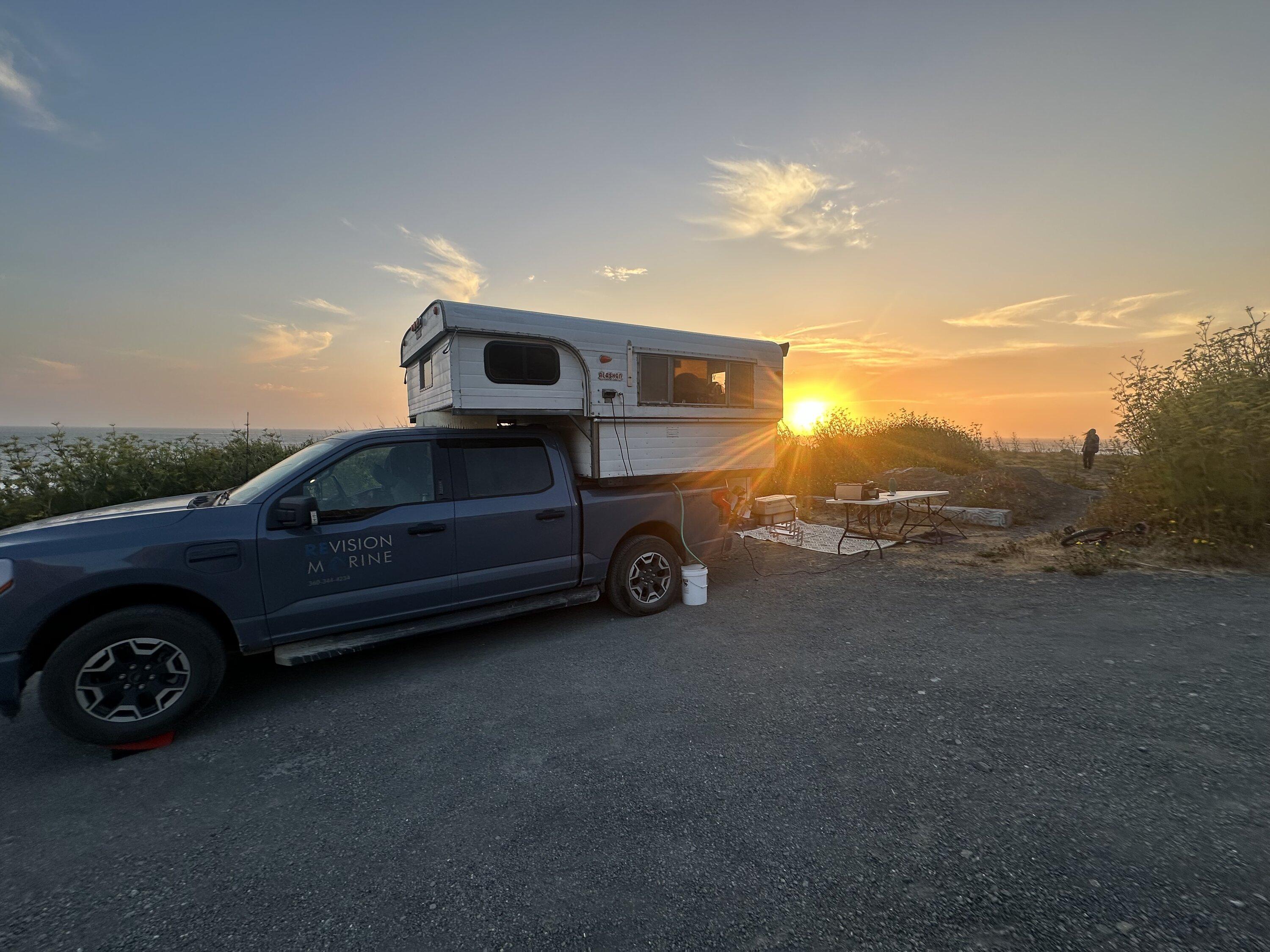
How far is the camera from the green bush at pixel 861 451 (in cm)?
1329

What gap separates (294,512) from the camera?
12.1ft

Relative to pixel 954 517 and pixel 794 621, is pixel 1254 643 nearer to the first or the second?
pixel 794 621

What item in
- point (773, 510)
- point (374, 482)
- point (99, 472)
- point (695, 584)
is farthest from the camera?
point (773, 510)

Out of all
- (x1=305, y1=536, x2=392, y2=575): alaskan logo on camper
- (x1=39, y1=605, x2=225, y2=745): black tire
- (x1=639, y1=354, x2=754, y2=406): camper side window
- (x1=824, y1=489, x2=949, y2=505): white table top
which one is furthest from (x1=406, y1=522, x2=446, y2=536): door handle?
(x1=824, y1=489, x2=949, y2=505): white table top

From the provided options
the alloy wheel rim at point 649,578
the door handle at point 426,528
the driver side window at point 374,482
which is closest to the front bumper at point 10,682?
the driver side window at point 374,482

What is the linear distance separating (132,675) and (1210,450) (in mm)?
11220

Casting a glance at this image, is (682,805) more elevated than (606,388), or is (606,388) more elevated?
(606,388)

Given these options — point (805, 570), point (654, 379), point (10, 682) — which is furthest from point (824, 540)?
point (10, 682)

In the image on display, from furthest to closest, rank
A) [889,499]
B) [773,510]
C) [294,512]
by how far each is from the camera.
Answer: [889,499]
[773,510]
[294,512]

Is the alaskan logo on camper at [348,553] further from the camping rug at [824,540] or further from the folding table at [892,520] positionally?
the folding table at [892,520]

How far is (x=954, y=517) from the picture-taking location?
34.2 ft

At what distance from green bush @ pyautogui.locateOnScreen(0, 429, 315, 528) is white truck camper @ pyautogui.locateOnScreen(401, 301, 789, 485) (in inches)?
138

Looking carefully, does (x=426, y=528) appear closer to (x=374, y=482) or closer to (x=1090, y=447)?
(x=374, y=482)

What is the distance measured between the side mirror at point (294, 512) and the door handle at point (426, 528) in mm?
713
